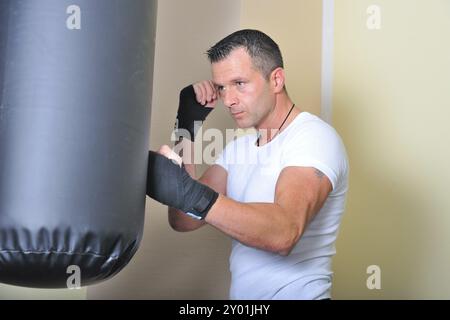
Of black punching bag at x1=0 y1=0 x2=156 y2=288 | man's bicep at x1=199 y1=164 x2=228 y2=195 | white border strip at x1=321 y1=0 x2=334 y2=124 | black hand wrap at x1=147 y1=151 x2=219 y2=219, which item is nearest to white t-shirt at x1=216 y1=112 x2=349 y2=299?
man's bicep at x1=199 y1=164 x2=228 y2=195

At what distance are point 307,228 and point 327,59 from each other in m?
1.08

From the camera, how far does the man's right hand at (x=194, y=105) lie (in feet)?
5.40

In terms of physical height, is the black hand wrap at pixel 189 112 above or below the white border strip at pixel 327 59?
below

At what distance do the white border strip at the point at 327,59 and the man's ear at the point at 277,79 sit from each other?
713mm

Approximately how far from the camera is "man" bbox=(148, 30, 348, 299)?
1137 millimetres

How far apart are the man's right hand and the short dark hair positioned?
0.32ft

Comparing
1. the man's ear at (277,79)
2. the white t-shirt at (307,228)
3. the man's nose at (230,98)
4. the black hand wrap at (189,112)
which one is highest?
the man's ear at (277,79)

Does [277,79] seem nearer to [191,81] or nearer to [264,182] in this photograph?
[264,182]

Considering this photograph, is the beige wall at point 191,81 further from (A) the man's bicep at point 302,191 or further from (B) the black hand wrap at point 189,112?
(A) the man's bicep at point 302,191

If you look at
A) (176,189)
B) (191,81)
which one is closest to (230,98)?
(176,189)

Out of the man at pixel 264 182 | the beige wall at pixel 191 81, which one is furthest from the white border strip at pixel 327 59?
the man at pixel 264 182

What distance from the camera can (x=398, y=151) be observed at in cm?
207
